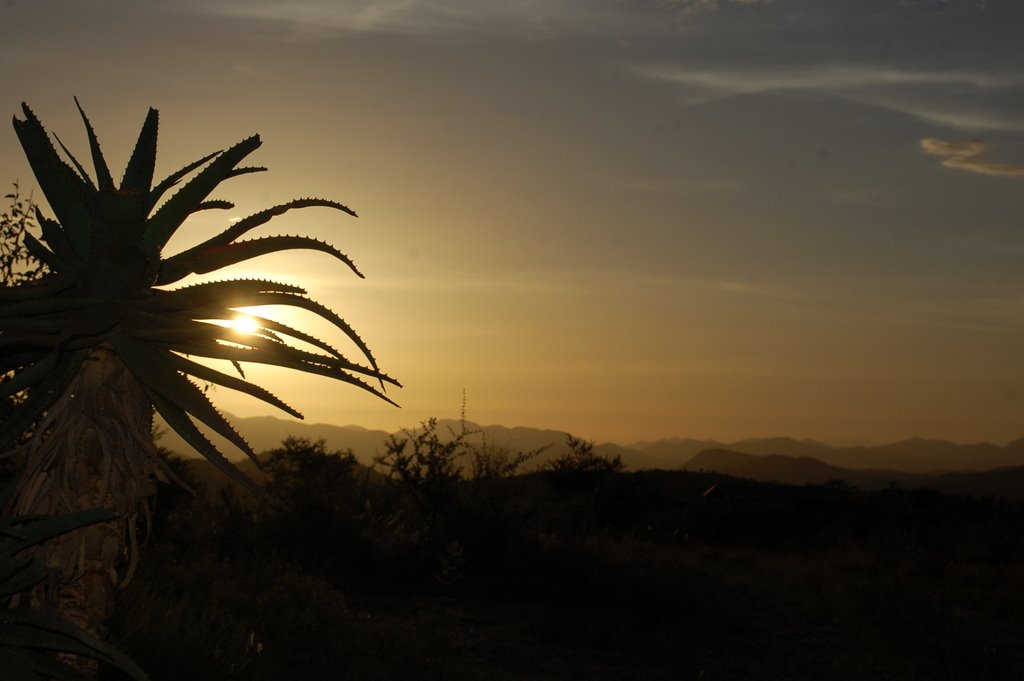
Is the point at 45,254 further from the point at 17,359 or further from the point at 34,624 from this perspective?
the point at 34,624

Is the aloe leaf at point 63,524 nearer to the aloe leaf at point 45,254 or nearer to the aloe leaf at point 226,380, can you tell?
the aloe leaf at point 226,380

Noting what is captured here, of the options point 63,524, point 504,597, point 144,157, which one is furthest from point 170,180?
point 504,597

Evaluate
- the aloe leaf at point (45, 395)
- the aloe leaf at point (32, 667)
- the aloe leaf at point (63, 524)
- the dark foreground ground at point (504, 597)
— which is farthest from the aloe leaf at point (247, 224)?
the dark foreground ground at point (504, 597)

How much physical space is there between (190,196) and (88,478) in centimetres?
109

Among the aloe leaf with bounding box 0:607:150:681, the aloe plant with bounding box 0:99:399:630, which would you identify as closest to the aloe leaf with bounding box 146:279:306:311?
the aloe plant with bounding box 0:99:399:630

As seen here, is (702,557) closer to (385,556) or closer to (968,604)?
(968,604)

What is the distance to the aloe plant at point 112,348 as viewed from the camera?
3.13 metres

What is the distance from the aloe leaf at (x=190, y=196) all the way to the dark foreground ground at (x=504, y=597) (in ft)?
14.6

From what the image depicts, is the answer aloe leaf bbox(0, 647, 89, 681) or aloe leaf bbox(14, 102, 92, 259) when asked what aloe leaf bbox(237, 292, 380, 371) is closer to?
aloe leaf bbox(14, 102, 92, 259)

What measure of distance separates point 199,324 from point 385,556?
48.9ft

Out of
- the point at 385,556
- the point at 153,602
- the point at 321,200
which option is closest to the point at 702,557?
the point at 385,556

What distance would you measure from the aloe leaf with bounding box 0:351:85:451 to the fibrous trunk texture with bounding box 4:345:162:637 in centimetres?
3

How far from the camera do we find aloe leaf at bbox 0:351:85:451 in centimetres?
314

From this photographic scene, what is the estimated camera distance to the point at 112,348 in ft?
10.6
